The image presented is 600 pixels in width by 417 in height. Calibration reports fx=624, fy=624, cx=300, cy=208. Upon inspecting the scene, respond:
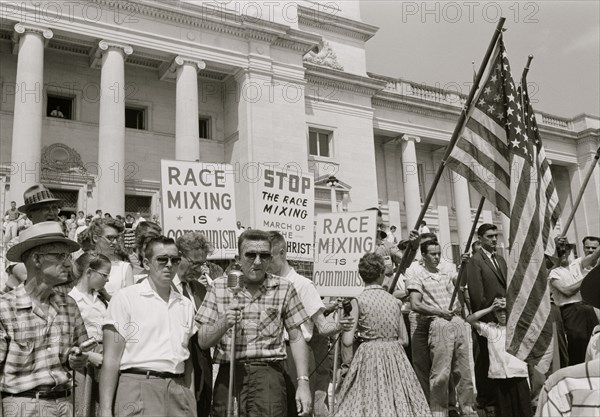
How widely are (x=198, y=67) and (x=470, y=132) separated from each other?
19.0 m

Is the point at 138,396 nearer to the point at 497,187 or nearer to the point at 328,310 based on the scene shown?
the point at 328,310

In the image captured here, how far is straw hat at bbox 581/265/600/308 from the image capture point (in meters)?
3.05

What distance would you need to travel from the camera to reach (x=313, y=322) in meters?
5.84

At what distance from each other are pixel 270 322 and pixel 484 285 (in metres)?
3.84

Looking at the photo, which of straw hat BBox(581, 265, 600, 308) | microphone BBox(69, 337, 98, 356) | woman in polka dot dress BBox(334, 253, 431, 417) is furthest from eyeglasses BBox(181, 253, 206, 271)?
straw hat BBox(581, 265, 600, 308)

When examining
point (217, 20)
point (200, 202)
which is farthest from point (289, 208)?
point (217, 20)

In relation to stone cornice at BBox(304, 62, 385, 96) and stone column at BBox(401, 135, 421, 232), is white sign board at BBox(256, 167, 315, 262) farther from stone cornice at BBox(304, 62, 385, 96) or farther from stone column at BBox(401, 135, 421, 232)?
stone column at BBox(401, 135, 421, 232)

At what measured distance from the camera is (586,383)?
2.37 meters

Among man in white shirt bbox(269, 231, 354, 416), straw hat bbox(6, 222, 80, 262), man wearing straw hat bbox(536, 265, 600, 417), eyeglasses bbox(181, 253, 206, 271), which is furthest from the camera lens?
man in white shirt bbox(269, 231, 354, 416)

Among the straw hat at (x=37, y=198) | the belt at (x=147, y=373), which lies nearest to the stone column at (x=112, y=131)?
the straw hat at (x=37, y=198)

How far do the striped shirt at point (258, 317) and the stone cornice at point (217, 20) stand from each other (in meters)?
20.7

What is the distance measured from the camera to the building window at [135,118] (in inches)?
1044

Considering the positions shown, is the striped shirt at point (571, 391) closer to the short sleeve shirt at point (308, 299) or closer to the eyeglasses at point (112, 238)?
the short sleeve shirt at point (308, 299)

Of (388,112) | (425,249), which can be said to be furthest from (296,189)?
(388,112)
